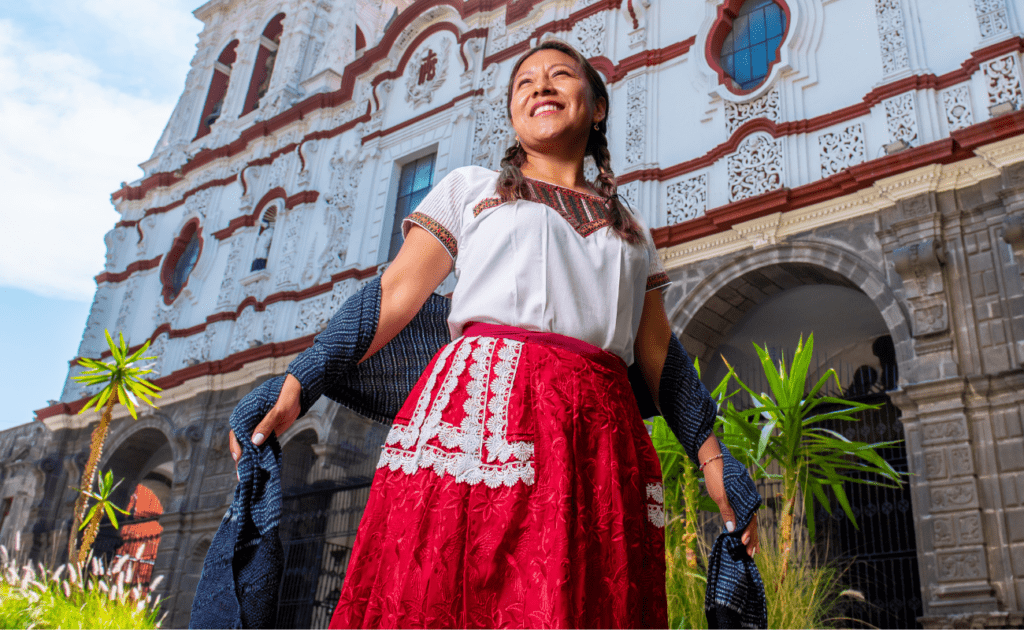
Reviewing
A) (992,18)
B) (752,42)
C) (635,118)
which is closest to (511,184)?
(992,18)

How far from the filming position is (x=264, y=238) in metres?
13.4

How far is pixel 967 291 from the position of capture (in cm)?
638

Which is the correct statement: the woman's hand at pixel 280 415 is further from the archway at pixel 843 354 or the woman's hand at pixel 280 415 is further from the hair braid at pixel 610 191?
the archway at pixel 843 354

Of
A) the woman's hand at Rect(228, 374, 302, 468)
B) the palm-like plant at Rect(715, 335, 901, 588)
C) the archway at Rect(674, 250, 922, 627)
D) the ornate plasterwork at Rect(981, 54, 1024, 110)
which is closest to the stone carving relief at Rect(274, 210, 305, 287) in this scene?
the archway at Rect(674, 250, 922, 627)

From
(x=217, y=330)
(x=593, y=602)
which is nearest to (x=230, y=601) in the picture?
(x=593, y=602)

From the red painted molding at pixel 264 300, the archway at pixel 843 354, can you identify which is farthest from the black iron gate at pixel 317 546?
the archway at pixel 843 354

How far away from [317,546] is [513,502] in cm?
918

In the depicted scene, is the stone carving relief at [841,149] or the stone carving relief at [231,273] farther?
the stone carving relief at [231,273]

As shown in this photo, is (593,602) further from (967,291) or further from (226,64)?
(226,64)

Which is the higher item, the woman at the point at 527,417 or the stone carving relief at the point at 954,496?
the stone carving relief at the point at 954,496

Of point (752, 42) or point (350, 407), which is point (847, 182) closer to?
point (752, 42)

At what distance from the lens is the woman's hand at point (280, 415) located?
1705 millimetres

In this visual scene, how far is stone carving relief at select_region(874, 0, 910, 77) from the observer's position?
7.64 metres

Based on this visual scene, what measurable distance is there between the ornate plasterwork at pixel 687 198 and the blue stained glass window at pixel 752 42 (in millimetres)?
1274
